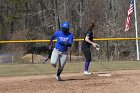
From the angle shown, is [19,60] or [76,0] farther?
[76,0]

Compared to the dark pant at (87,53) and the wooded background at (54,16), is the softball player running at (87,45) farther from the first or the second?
the wooded background at (54,16)

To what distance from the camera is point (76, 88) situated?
1233 cm

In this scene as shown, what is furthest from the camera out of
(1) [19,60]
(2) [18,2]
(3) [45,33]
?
(3) [45,33]

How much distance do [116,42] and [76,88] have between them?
23.0 meters

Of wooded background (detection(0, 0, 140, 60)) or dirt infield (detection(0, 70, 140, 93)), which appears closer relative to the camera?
dirt infield (detection(0, 70, 140, 93))

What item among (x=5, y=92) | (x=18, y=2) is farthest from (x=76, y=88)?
(x=18, y=2)

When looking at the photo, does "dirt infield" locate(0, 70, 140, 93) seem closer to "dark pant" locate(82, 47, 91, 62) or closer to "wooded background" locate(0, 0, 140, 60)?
"dark pant" locate(82, 47, 91, 62)

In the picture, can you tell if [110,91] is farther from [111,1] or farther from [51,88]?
[111,1]

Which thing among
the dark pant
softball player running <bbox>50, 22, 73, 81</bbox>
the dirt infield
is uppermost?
softball player running <bbox>50, 22, 73, 81</bbox>

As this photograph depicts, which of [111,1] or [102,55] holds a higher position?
[111,1]

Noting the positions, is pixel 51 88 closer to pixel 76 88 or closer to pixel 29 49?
pixel 76 88

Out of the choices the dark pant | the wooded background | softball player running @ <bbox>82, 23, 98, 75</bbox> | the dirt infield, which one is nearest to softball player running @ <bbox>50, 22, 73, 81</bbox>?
the dirt infield

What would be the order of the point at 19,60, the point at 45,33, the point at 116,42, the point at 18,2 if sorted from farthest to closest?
the point at 45,33 < the point at 18,2 < the point at 116,42 < the point at 19,60

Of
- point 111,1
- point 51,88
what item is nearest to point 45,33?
point 111,1
